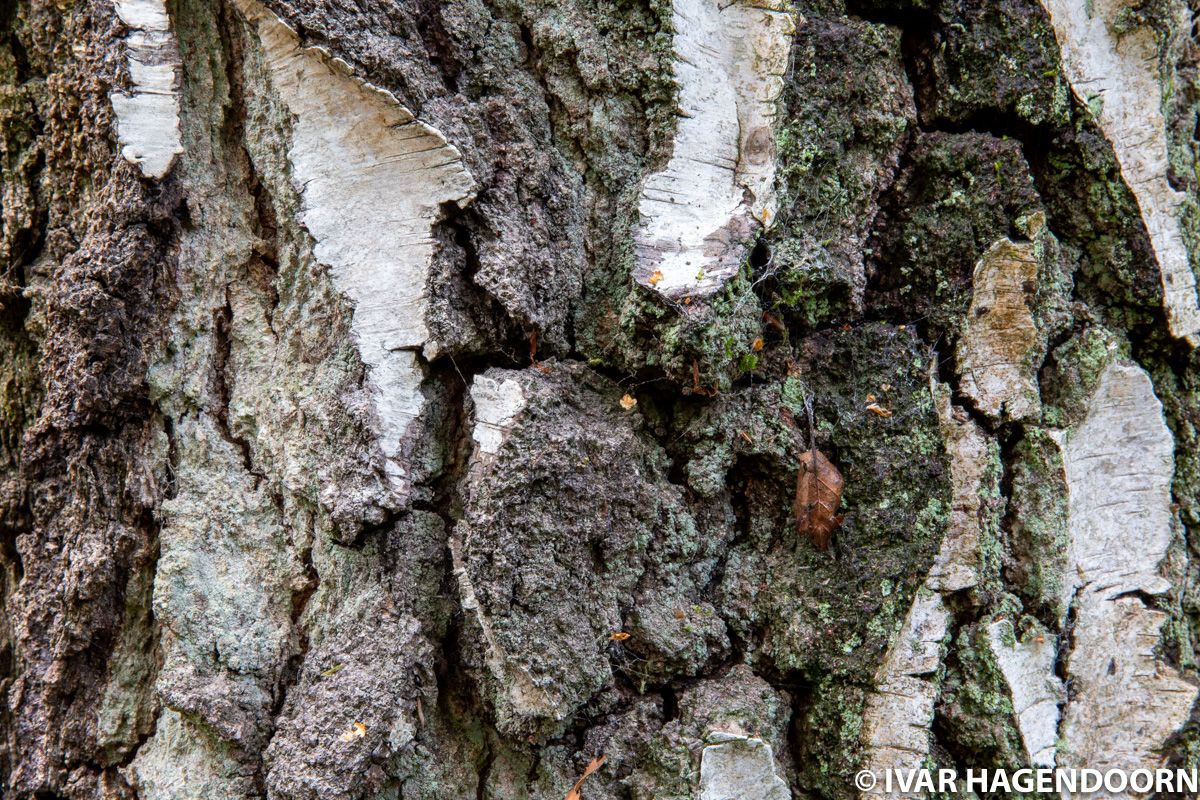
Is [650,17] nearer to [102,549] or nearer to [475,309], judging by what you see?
[475,309]

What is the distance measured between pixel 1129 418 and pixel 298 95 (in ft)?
5.25

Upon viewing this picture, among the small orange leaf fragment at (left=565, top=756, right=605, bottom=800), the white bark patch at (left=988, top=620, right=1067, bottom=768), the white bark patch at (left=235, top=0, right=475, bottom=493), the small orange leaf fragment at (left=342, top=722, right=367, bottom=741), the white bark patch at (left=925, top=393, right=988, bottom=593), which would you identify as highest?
the white bark patch at (left=235, top=0, right=475, bottom=493)

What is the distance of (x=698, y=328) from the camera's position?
1.19 m

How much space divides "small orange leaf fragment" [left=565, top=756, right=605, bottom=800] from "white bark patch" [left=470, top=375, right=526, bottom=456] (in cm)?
54

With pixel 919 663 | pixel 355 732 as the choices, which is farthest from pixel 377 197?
pixel 919 663

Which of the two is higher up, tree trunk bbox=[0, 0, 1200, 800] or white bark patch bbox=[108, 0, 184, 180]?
white bark patch bbox=[108, 0, 184, 180]

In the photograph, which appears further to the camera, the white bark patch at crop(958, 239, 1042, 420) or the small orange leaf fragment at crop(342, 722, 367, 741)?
the white bark patch at crop(958, 239, 1042, 420)

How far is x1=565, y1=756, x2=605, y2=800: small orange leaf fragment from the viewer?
4.03ft

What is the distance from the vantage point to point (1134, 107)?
1.45 metres

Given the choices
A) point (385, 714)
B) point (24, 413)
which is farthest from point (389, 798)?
point (24, 413)

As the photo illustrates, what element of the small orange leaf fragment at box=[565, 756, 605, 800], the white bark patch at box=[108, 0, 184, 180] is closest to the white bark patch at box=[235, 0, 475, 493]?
the white bark patch at box=[108, 0, 184, 180]

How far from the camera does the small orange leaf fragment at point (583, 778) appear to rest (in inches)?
48.4

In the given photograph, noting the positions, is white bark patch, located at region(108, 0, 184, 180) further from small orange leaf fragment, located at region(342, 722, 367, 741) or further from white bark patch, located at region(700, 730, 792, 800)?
white bark patch, located at region(700, 730, 792, 800)

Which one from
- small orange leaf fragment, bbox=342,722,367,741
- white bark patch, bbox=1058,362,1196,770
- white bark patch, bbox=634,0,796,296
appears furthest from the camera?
white bark patch, bbox=1058,362,1196,770
